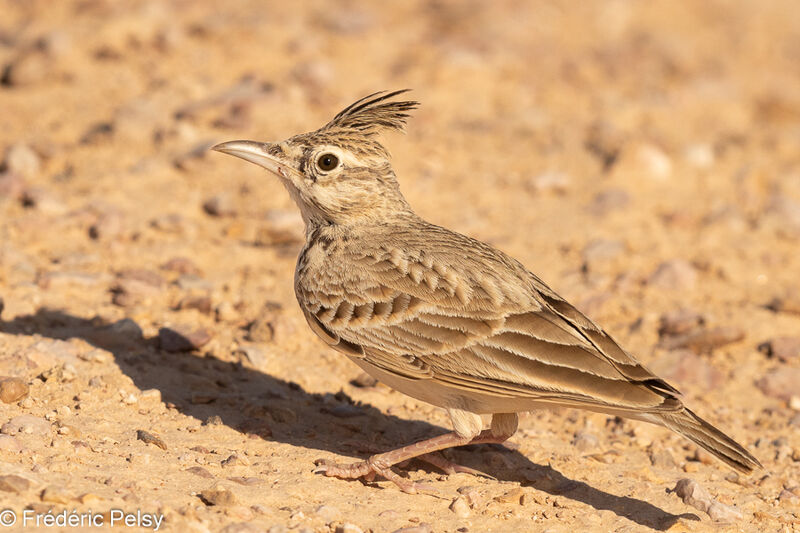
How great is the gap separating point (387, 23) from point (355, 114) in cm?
758

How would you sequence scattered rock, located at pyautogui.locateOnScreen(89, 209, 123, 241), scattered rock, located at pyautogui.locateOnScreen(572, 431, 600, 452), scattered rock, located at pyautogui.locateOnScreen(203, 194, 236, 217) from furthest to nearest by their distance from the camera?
scattered rock, located at pyautogui.locateOnScreen(203, 194, 236, 217) < scattered rock, located at pyautogui.locateOnScreen(89, 209, 123, 241) < scattered rock, located at pyautogui.locateOnScreen(572, 431, 600, 452)

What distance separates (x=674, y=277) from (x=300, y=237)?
326cm

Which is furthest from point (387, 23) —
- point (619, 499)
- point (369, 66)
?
point (619, 499)

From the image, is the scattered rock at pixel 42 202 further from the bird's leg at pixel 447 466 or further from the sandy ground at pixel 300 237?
the bird's leg at pixel 447 466

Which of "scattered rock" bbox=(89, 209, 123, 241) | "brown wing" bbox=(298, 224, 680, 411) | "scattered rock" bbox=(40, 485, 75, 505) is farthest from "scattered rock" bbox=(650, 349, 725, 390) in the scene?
"scattered rock" bbox=(89, 209, 123, 241)

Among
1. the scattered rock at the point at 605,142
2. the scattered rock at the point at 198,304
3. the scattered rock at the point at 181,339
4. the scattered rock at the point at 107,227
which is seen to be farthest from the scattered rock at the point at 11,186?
the scattered rock at the point at 605,142

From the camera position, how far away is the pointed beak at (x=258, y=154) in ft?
20.3

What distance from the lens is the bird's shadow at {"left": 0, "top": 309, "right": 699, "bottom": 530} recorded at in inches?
224

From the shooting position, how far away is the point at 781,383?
7152 millimetres

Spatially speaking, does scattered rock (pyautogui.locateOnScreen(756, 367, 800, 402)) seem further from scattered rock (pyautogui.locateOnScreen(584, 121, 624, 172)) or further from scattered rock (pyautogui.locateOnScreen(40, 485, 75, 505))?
scattered rock (pyautogui.locateOnScreen(40, 485, 75, 505))

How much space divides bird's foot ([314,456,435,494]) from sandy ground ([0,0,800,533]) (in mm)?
78

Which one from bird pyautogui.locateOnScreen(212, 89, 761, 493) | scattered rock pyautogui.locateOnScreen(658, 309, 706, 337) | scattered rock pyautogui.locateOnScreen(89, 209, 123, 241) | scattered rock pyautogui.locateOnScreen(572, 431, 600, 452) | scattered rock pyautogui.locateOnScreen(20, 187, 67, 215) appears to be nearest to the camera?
bird pyautogui.locateOnScreen(212, 89, 761, 493)

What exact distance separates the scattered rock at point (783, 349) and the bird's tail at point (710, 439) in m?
2.89

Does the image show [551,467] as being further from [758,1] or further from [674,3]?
[758,1]
